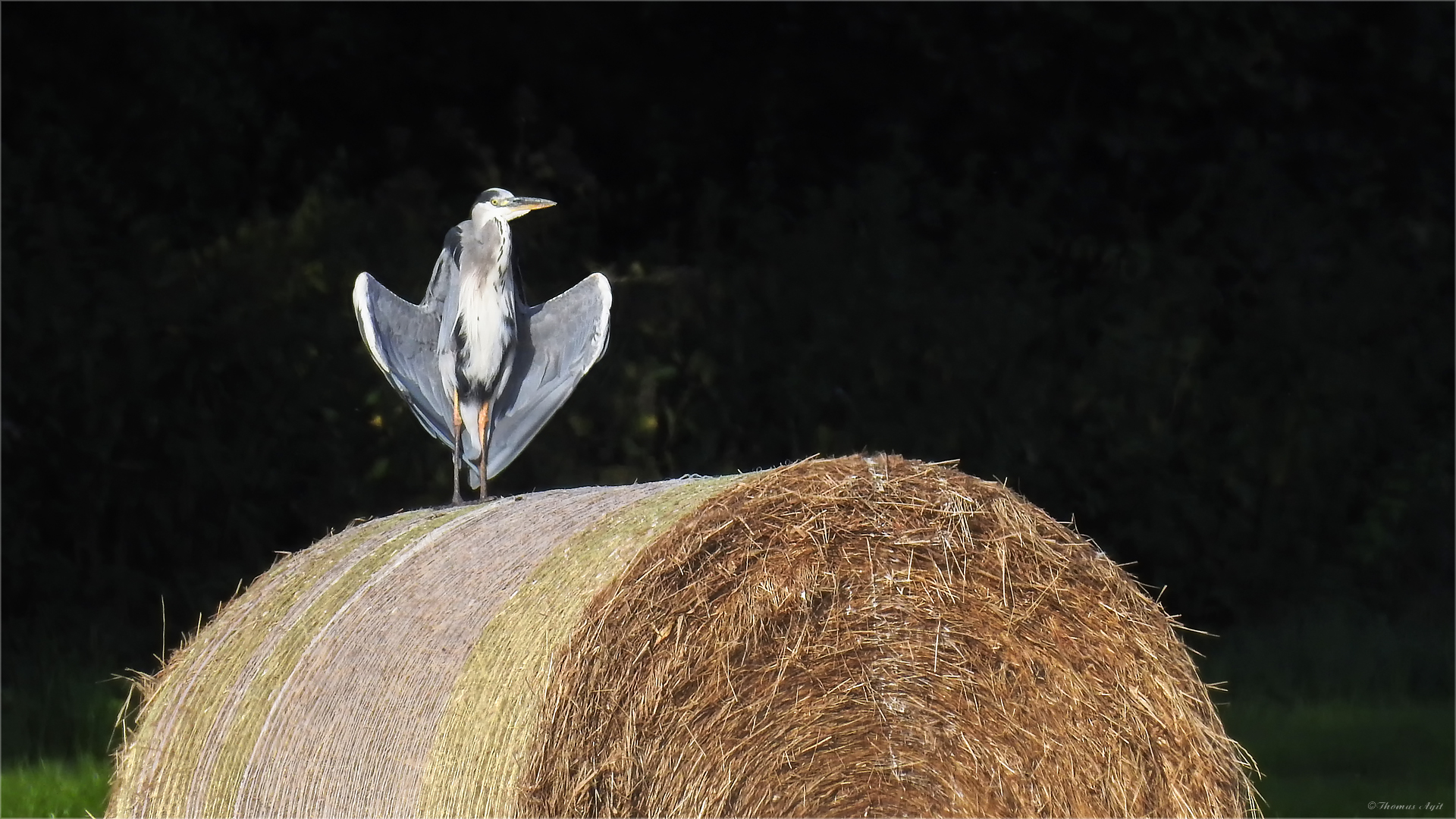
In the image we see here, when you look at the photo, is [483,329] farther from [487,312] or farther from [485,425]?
[485,425]

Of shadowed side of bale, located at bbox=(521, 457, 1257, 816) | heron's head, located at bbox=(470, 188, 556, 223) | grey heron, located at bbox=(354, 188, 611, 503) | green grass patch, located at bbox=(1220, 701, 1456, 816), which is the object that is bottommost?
green grass patch, located at bbox=(1220, 701, 1456, 816)

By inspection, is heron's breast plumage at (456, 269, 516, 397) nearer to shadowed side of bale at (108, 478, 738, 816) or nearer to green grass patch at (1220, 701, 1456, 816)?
shadowed side of bale at (108, 478, 738, 816)

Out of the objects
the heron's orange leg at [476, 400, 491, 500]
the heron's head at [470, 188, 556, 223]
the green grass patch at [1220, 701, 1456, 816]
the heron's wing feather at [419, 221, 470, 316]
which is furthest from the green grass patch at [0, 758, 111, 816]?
the green grass patch at [1220, 701, 1456, 816]

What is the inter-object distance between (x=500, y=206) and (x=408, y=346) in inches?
22.6

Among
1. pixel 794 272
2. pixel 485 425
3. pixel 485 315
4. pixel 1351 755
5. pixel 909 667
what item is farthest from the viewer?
pixel 794 272

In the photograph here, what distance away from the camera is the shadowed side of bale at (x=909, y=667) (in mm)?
3674

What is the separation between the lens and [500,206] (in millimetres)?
5684

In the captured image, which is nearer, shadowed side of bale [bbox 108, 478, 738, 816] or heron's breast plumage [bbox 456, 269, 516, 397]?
shadowed side of bale [bbox 108, 478, 738, 816]

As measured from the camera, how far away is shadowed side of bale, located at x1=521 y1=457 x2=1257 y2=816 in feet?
12.1

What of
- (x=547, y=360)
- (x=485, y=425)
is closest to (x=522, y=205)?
(x=547, y=360)

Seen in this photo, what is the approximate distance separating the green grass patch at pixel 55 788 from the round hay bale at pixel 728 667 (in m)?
1.40

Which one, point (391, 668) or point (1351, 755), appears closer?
point (391, 668)

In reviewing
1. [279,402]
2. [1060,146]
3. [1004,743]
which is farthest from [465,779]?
[1060,146]

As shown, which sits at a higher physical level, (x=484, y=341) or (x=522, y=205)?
(x=522, y=205)
